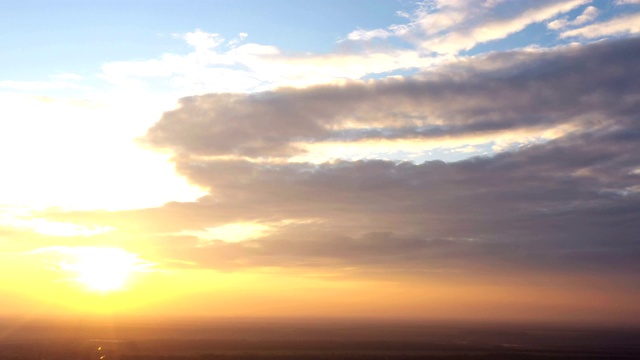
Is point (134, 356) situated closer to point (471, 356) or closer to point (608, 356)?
point (471, 356)

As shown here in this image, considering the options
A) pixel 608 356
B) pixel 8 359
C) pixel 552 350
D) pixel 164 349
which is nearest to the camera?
pixel 8 359

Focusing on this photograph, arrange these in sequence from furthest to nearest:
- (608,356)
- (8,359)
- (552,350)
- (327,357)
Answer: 1. (552,350)
2. (608,356)
3. (327,357)
4. (8,359)

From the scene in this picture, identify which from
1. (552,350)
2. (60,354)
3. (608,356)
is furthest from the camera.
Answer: (552,350)

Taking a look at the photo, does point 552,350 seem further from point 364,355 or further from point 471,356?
point 364,355

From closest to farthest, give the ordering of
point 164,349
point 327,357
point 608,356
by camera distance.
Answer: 1. point 327,357
2. point 608,356
3. point 164,349

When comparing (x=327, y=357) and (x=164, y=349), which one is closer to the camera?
(x=327, y=357)

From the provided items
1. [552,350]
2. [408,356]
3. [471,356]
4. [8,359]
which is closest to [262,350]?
[408,356]

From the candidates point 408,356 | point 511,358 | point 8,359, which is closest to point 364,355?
point 408,356

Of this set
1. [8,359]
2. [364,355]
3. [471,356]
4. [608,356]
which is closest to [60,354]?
[8,359]

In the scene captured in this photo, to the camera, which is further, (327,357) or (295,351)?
(295,351)
